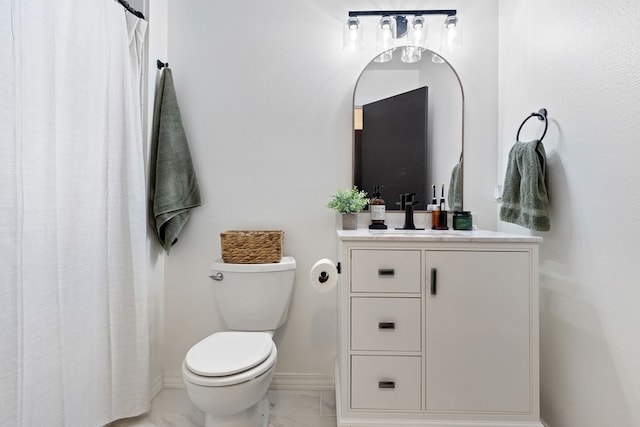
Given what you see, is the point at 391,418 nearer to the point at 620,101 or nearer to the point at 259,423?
the point at 259,423

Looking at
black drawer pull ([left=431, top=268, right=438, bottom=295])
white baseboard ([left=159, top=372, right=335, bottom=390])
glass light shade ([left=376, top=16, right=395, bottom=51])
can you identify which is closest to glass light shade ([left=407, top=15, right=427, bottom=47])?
glass light shade ([left=376, top=16, right=395, bottom=51])

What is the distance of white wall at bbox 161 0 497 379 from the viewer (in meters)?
1.79

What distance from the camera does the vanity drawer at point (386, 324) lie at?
1.29 metres

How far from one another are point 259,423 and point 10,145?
1.44 meters

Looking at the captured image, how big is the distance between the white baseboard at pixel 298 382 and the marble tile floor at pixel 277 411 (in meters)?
0.02

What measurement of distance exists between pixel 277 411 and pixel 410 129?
1.71 m

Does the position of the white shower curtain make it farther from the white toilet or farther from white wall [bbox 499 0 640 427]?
white wall [bbox 499 0 640 427]

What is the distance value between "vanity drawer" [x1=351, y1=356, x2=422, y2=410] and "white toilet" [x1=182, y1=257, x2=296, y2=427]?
0.38 metres

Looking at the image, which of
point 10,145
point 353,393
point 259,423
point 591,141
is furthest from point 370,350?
point 10,145

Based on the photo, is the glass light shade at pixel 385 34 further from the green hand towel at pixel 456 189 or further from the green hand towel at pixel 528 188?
the green hand towel at pixel 528 188

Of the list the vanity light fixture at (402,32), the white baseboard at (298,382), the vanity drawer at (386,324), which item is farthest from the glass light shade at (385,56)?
the white baseboard at (298,382)

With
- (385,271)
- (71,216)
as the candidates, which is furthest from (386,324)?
(71,216)

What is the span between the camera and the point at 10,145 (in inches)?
37.2

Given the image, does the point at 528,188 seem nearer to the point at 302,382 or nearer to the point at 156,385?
the point at 302,382
